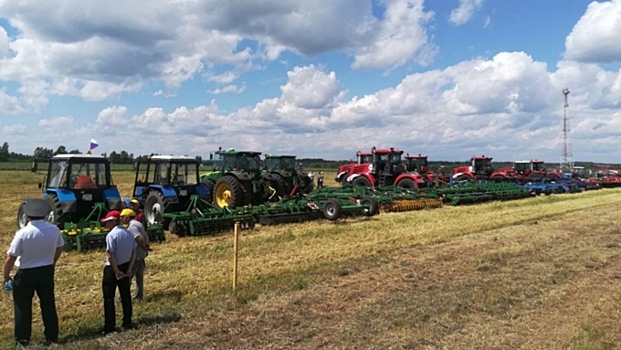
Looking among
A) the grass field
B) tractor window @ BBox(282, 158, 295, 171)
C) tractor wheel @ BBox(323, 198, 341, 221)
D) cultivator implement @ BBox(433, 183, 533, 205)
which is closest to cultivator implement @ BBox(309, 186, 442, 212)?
cultivator implement @ BBox(433, 183, 533, 205)

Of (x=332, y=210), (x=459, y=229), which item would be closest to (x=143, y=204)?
(x=332, y=210)

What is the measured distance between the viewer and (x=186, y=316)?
5621mm

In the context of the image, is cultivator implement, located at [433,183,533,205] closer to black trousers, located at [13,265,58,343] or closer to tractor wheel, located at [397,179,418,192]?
tractor wheel, located at [397,179,418,192]

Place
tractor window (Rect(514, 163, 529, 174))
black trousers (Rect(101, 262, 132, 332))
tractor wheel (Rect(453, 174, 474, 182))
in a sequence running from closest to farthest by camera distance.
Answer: black trousers (Rect(101, 262, 132, 332))
tractor wheel (Rect(453, 174, 474, 182))
tractor window (Rect(514, 163, 529, 174))

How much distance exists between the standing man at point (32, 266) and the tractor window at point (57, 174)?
685cm

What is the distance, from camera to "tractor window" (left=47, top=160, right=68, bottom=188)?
36.5ft

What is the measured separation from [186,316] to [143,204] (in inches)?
312

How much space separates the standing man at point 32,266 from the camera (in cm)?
468

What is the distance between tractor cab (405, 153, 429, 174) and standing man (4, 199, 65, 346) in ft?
67.1

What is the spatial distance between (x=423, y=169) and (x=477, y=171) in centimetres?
526

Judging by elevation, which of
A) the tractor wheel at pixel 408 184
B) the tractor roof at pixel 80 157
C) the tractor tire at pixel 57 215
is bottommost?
the tractor tire at pixel 57 215

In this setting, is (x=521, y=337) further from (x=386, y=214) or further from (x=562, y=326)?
(x=386, y=214)

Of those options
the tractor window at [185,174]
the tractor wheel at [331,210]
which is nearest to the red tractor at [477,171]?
the tractor wheel at [331,210]

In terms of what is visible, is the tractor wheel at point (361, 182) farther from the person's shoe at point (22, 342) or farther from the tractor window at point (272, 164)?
the person's shoe at point (22, 342)
